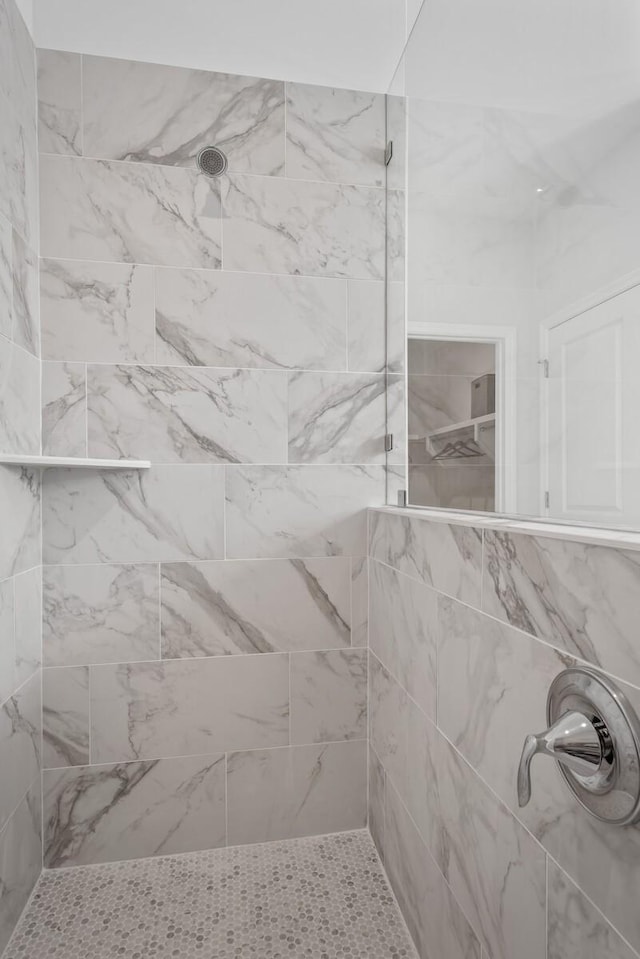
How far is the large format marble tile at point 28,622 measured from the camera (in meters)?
1.33

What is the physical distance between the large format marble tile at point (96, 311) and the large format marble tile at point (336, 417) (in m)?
0.45

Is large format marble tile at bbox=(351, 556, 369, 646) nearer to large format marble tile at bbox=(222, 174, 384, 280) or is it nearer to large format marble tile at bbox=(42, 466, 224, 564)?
large format marble tile at bbox=(42, 466, 224, 564)

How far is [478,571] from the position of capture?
2.98 feet

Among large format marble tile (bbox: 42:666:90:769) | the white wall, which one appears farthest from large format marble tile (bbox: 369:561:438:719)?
the white wall

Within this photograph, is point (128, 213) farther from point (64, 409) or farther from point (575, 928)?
point (575, 928)

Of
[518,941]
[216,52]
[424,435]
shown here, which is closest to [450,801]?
[518,941]

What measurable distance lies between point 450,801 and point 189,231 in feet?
5.10

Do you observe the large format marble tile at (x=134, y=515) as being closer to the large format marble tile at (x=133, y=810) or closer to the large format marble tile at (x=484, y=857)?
the large format marble tile at (x=133, y=810)

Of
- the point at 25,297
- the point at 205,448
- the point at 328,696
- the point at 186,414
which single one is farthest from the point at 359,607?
the point at 25,297

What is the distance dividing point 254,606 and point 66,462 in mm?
662

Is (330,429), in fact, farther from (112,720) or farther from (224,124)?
(112,720)

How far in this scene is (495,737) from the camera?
0.85m

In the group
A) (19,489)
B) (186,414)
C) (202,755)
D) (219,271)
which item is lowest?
(202,755)

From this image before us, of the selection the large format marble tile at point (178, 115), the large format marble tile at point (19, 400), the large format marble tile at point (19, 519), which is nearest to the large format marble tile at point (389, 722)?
the large format marble tile at point (19, 519)
